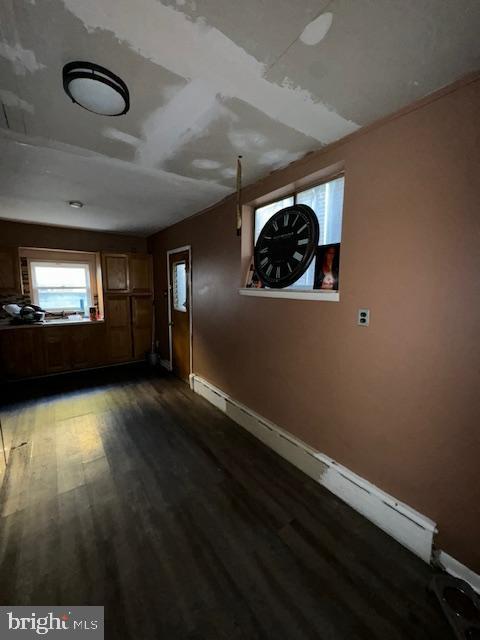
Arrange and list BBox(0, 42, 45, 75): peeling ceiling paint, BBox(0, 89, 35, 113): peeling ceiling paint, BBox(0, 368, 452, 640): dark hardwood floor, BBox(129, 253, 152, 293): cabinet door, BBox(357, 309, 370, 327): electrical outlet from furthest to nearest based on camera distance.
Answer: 1. BBox(129, 253, 152, 293): cabinet door
2. BBox(357, 309, 370, 327): electrical outlet
3. BBox(0, 89, 35, 113): peeling ceiling paint
4. BBox(0, 368, 452, 640): dark hardwood floor
5. BBox(0, 42, 45, 75): peeling ceiling paint

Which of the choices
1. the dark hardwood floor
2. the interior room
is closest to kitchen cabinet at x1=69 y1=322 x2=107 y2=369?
the interior room

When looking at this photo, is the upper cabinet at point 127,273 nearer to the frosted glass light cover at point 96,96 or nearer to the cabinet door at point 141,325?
the cabinet door at point 141,325

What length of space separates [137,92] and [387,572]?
2829 mm

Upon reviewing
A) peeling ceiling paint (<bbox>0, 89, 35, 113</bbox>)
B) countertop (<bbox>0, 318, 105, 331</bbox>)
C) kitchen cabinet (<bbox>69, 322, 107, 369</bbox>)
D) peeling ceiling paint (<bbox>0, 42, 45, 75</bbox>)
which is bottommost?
kitchen cabinet (<bbox>69, 322, 107, 369</bbox>)

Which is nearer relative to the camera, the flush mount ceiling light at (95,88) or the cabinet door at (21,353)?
the flush mount ceiling light at (95,88)

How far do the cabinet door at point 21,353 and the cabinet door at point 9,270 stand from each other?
0.69 m

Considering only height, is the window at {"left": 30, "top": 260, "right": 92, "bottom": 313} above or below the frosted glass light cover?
below

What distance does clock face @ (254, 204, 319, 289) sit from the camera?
2.02 metres

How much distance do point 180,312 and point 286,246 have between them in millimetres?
2335

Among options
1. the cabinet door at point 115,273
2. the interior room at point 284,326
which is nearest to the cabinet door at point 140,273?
the cabinet door at point 115,273

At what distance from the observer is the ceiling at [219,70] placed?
924 mm

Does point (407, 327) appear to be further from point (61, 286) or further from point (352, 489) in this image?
point (61, 286)

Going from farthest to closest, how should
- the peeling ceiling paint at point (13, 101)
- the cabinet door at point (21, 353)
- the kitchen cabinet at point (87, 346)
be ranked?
the kitchen cabinet at point (87, 346) → the cabinet door at point (21, 353) → the peeling ceiling paint at point (13, 101)

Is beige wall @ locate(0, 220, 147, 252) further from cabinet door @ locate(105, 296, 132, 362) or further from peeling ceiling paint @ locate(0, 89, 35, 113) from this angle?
peeling ceiling paint @ locate(0, 89, 35, 113)
